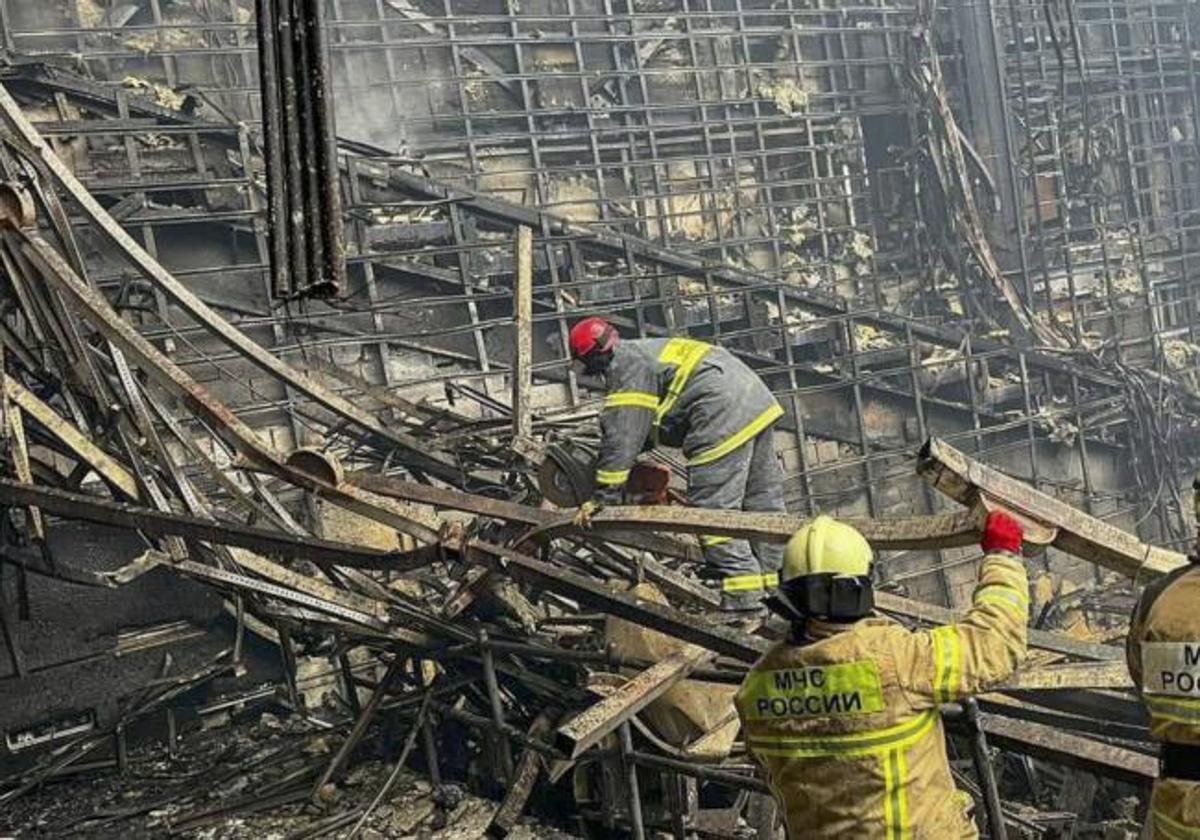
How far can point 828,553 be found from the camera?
2779 mm

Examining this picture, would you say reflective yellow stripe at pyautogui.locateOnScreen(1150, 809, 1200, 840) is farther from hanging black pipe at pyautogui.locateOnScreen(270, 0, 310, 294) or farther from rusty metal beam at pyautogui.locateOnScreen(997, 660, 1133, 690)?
hanging black pipe at pyautogui.locateOnScreen(270, 0, 310, 294)

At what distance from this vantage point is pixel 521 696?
5.55 m

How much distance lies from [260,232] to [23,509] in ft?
12.4

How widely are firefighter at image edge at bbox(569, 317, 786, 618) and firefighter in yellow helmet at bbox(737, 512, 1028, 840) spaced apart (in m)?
2.44

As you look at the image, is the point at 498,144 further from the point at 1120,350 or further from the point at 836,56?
the point at 1120,350

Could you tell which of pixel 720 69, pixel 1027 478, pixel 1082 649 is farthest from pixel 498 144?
pixel 1082 649

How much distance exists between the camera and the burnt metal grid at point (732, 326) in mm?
9695

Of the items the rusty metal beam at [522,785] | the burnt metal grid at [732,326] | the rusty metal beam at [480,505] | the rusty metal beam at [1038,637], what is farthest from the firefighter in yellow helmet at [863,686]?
the burnt metal grid at [732,326]

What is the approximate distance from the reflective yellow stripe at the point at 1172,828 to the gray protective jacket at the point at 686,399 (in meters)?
3.08

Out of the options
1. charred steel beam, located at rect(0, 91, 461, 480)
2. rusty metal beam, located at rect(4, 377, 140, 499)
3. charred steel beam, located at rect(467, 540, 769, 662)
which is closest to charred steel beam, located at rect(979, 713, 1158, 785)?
charred steel beam, located at rect(467, 540, 769, 662)

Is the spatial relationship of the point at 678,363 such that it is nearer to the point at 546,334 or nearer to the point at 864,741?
Result: the point at 864,741

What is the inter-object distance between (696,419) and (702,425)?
0.16 feet

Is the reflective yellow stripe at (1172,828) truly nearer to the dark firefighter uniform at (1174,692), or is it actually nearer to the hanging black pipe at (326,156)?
the dark firefighter uniform at (1174,692)

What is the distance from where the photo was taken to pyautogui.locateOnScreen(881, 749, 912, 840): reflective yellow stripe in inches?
110
